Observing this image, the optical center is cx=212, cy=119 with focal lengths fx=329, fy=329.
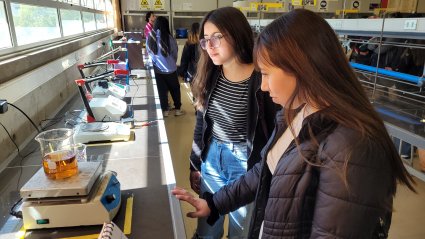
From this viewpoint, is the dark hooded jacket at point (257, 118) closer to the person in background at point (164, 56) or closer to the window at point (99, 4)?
the person in background at point (164, 56)

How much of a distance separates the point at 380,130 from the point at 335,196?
164mm

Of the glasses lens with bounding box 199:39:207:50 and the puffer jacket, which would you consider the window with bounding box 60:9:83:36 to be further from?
the puffer jacket

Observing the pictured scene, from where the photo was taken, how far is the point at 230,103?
137 centimetres

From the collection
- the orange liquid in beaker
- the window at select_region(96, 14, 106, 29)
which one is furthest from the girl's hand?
the window at select_region(96, 14, 106, 29)

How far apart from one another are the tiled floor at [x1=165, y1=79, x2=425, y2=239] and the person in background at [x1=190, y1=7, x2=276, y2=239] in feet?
1.76

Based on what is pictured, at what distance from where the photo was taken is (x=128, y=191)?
3.69 feet

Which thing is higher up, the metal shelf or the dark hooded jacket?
the metal shelf

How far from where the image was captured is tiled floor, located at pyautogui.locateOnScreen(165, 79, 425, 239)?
7.45ft

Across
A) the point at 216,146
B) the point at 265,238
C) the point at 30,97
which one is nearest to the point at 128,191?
the point at 216,146

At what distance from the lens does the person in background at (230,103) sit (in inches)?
52.5

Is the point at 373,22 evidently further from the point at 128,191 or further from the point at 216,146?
the point at 128,191

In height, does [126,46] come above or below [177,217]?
above

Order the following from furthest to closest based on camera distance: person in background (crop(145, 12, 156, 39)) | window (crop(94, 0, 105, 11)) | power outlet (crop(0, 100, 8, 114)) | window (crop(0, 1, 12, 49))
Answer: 1. window (crop(94, 0, 105, 11))
2. person in background (crop(145, 12, 156, 39))
3. window (crop(0, 1, 12, 49))
4. power outlet (crop(0, 100, 8, 114))

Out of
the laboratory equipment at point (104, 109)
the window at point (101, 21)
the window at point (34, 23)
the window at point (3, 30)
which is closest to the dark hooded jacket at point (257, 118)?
the laboratory equipment at point (104, 109)
